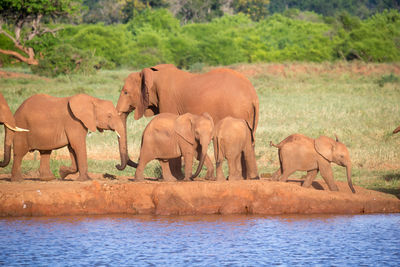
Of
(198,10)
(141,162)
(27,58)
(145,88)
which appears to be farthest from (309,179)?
(198,10)

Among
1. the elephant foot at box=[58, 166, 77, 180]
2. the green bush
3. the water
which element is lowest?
the water

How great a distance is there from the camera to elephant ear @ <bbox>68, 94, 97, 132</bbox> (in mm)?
12133

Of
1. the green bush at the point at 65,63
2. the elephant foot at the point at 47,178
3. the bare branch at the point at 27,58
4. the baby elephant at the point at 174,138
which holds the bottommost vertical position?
the elephant foot at the point at 47,178

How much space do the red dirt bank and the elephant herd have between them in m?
0.47

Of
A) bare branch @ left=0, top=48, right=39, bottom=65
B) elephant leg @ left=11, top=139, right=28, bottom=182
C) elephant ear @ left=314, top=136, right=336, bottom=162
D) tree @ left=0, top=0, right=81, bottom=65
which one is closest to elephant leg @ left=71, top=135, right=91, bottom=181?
elephant leg @ left=11, top=139, right=28, bottom=182

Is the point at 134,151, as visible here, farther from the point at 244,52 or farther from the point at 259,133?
the point at 244,52

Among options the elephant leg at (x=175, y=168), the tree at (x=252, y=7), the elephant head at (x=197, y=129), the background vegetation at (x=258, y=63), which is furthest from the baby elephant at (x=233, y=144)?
the tree at (x=252, y=7)

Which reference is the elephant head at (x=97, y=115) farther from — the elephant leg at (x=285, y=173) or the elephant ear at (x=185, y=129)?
the elephant leg at (x=285, y=173)

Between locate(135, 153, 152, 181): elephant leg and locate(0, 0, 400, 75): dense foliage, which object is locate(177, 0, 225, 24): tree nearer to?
locate(0, 0, 400, 75): dense foliage

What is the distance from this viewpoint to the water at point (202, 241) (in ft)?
29.1

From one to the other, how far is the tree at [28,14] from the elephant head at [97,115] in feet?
85.6

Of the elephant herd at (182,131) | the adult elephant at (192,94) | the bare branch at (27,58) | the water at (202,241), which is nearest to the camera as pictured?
the water at (202,241)

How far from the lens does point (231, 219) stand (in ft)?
35.5

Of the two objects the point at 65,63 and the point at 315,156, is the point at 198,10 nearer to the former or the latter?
the point at 65,63
